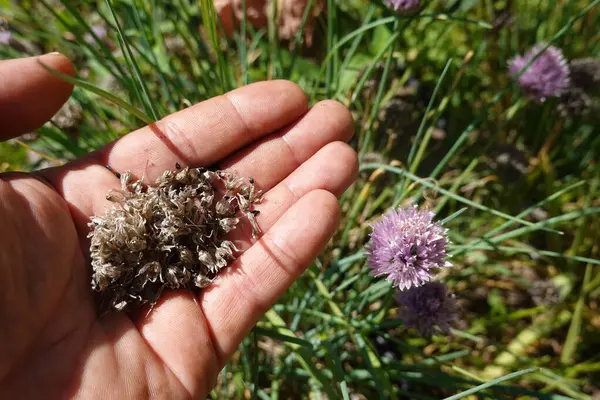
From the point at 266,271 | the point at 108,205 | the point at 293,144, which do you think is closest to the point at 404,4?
the point at 293,144

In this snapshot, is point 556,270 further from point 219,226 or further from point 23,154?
point 23,154

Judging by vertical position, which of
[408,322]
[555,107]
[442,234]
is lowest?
[408,322]

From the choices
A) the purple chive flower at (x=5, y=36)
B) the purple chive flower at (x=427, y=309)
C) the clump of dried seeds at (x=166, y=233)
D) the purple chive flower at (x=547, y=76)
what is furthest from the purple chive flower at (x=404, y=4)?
the purple chive flower at (x=5, y=36)

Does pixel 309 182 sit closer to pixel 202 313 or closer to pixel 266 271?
pixel 266 271

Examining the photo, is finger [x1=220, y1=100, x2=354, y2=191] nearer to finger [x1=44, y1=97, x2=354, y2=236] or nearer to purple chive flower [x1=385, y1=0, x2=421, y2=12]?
finger [x1=44, y1=97, x2=354, y2=236]

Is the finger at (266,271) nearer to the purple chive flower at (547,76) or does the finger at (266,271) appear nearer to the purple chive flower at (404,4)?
the purple chive flower at (404,4)

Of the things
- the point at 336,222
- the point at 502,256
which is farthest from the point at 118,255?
the point at 502,256
